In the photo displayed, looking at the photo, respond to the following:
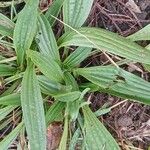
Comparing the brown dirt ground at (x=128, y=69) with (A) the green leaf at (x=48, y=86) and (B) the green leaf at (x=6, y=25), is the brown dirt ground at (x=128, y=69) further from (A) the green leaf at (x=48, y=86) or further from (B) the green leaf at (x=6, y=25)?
(B) the green leaf at (x=6, y=25)

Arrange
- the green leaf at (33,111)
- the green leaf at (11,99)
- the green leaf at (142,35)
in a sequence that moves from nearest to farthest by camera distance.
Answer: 1. the green leaf at (33,111)
2. the green leaf at (11,99)
3. the green leaf at (142,35)

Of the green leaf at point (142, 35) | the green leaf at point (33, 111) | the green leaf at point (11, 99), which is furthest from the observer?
the green leaf at point (142, 35)

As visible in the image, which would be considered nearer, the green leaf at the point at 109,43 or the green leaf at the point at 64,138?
the green leaf at the point at 109,43

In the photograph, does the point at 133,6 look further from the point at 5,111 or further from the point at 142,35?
the point at 5,111

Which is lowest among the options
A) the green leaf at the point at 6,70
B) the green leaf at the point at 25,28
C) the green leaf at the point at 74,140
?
the green leaf at the point at 74,140

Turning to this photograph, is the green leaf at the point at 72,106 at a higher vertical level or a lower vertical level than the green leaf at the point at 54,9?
lower

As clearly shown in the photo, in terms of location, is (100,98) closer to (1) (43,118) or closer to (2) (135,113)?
(2) (135,113)

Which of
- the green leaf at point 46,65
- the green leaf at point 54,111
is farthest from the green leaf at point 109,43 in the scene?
the green leaf at point 54,111

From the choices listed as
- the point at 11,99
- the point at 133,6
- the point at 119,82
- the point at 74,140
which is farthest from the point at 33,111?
the point at 133,6

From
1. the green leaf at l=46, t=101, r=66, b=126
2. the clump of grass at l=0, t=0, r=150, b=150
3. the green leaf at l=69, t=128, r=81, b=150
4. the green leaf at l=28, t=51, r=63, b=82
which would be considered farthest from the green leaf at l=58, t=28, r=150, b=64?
the green leaf at l=69, t=128, r=81, b=150
